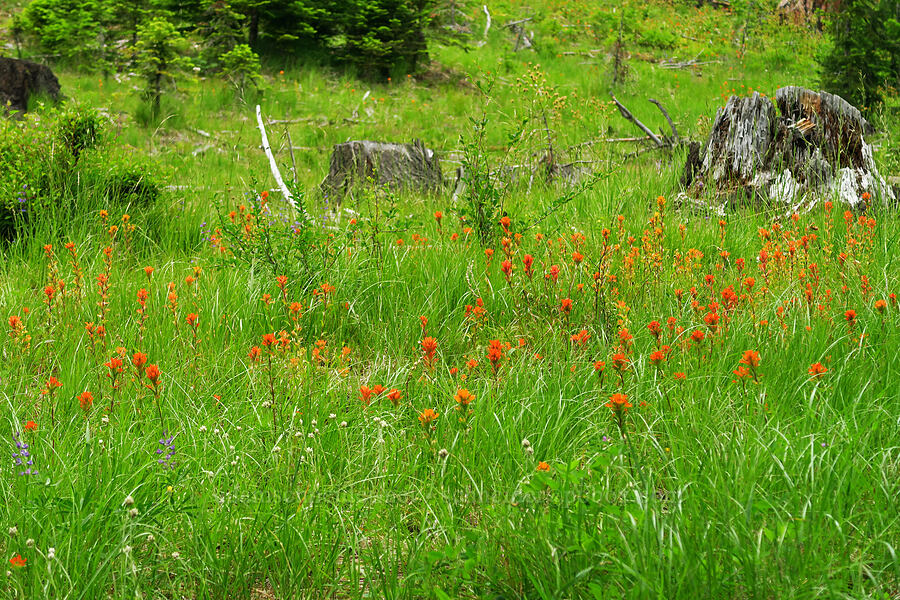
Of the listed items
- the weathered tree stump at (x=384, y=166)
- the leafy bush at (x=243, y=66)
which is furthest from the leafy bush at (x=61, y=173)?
the leafy bush at (x=243, y=66)

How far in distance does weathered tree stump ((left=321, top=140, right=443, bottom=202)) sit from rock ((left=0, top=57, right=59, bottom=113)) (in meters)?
5.26

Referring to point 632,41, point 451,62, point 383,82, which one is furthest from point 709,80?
point 383,82

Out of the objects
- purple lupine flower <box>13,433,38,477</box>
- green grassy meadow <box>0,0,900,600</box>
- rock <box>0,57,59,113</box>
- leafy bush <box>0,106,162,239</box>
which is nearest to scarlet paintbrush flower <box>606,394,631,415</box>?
green grassy meadow <box>0,0,900,600</box>

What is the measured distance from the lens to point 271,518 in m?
1.95

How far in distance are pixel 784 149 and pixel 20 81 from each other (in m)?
9.95

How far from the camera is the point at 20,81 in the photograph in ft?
32.1

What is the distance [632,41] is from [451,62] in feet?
17.7

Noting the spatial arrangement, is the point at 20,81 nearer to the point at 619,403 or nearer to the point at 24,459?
the point at 24,459

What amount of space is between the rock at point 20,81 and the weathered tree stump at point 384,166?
5.26m

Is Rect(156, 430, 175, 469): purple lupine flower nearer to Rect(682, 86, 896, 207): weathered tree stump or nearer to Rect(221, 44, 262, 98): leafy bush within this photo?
Rect(682, 86, 896, 207): weathered tree stump

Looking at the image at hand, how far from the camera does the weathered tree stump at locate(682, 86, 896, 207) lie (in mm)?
5562

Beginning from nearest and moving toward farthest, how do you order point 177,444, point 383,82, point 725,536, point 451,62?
point 725,536 < point 177,444 < point 383,82 < point 451,62

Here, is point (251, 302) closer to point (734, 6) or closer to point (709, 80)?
point (709, 80)

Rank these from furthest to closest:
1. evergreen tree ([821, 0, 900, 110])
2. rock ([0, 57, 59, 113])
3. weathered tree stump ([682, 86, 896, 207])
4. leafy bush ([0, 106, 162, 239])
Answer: rock ([0, 57, 59, 113]) → evergreen tree ([821, 0, 900, 110]) → weathered tree stump ([682, 86, 896, 207]) → leafy bush ([0, 106, 162, 239])
